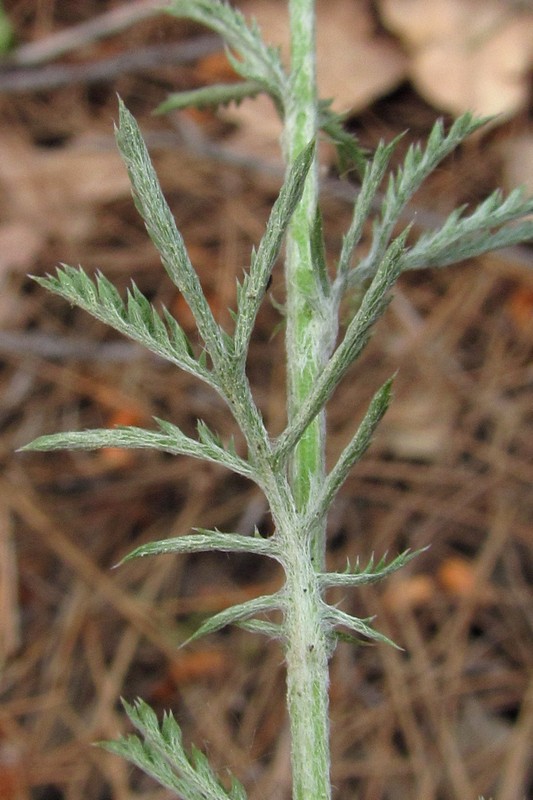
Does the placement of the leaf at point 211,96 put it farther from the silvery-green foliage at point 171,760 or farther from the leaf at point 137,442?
the silvery-green foliage at point 171,760

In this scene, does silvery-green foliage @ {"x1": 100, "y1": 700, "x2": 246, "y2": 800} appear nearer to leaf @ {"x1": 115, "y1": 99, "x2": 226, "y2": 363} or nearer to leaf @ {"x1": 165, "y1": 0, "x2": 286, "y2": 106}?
leaf @ {"x1": 115, "y1": 99, "x2": 226, "y2": 363}

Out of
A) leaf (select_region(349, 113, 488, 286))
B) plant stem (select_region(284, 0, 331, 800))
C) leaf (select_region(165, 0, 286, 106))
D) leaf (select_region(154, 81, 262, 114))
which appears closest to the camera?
plant stem (select_region(284, 0, 331, 800))

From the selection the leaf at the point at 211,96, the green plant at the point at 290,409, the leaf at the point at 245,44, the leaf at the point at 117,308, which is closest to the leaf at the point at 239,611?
the green plant at the point at 290,409

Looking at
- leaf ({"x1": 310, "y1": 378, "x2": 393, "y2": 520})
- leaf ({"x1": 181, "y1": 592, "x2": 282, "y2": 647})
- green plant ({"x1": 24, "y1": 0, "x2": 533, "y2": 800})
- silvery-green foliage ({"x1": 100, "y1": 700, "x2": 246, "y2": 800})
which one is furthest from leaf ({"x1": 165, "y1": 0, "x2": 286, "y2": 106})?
silvery-green foliage ({"x1": 100, "y1": 700, "x2": 246, "y2": 800})

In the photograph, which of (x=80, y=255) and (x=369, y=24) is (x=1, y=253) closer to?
(x=80, y=255)

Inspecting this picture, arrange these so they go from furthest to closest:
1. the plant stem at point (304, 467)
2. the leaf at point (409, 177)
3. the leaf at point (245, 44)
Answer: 1. the leaf at point (245, 44)
2. the leaf at point (409, 177)
3. the plant stem at point (304, 467)

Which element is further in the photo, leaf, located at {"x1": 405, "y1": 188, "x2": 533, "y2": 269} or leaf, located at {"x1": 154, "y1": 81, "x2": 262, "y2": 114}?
leaf, located at {"x1": 154, "y1": 81, "x2": 262, "y2": 114}

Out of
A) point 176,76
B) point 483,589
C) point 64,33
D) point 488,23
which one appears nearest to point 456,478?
point 483,589

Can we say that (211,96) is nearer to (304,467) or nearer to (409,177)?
(409,177)
